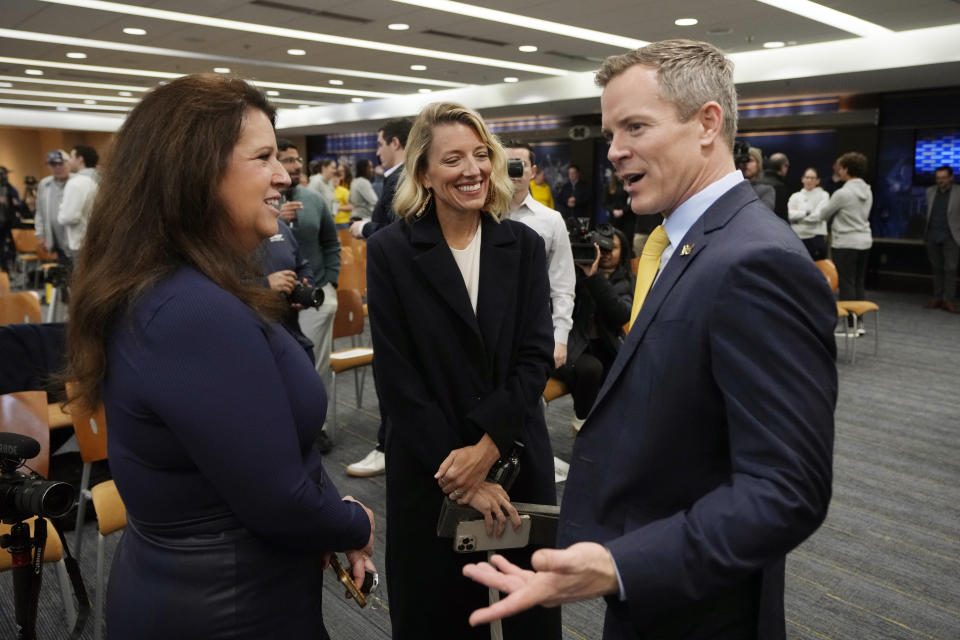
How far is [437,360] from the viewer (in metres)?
1.81

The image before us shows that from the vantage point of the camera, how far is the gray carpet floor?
2600mm

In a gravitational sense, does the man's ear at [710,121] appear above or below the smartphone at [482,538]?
above

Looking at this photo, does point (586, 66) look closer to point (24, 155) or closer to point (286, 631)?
point (286, 631)

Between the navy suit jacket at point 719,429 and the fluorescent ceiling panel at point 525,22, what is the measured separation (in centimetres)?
606

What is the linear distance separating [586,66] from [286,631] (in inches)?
416

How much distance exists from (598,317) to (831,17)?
18.8 feet

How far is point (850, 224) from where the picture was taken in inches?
305

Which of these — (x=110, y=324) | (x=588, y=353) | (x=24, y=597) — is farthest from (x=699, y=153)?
(x=588, y=353)

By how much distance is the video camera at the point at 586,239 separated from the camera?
335 cm

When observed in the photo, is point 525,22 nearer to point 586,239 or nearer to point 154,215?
point 586,239

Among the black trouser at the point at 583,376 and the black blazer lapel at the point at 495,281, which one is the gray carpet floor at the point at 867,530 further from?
the black blazer lapel at the point at 495,281

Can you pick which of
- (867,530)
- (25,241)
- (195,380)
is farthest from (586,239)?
(25,241)

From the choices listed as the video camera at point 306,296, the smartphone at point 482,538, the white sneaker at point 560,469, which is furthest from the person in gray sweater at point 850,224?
the smartphone at point 482,538

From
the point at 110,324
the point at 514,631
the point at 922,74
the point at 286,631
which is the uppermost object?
the point at 922,74
